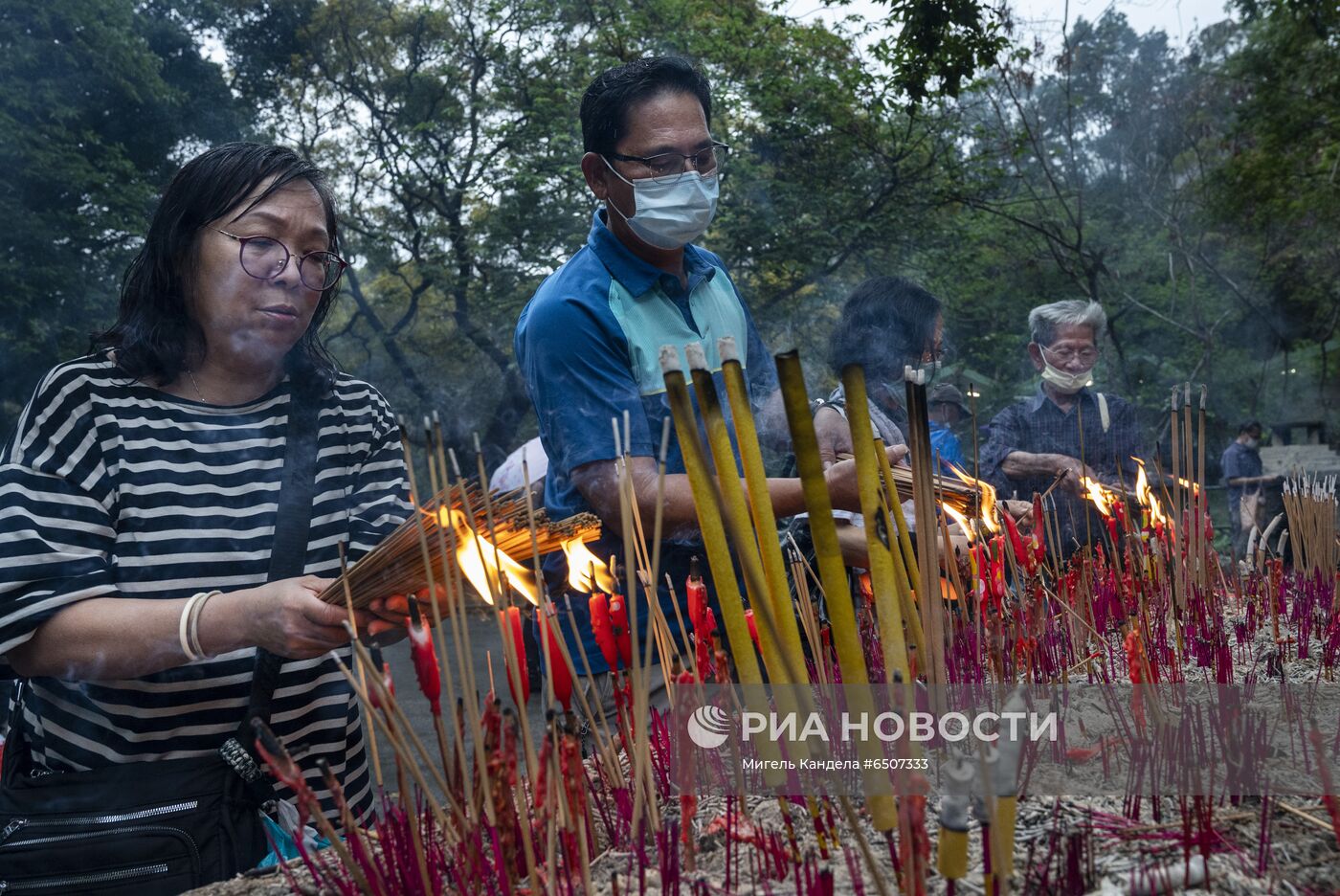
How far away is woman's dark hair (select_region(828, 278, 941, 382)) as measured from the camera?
367 cm

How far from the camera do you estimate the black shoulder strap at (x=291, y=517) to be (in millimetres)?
1949

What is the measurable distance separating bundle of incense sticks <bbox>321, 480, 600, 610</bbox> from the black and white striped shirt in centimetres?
49

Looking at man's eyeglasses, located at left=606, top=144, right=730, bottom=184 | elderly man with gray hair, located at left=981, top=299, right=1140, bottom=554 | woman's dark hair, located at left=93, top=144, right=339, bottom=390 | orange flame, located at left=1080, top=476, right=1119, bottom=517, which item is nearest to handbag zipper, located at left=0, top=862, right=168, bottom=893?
woman's dark hair, located at left=93, top=144, right=339, bottom=390

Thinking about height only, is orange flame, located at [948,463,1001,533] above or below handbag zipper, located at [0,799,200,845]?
above

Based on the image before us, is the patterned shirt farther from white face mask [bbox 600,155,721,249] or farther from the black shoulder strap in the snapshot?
the black shoulder strap

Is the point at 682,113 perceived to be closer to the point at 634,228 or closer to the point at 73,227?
the point at 634,228

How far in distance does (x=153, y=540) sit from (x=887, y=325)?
2.60 m

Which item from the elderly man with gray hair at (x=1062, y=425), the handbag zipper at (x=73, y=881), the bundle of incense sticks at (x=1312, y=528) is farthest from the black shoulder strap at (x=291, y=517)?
the bundle of incense sticks at (x=1312, y=528)

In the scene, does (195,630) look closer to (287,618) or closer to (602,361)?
(287,618)

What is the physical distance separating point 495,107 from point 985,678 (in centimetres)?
1174

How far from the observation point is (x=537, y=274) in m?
12.0

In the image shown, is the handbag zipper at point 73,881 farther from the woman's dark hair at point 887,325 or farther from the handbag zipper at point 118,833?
the woman's dark hair at point 887,325

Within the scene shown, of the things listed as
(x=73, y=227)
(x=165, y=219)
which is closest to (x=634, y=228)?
(x=165, y=219)

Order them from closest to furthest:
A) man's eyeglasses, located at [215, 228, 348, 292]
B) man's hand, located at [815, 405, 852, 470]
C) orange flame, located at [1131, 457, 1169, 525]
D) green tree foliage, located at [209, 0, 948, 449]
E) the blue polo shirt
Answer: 1. man's eyeglasses, located at [215, 228, 348, 292]
2. the blue polo shirt
3. man's hand, located at [815, 405, 852, 470]
4. orange flame, located at [1131, 457, 1169, 525]
5. green tree foliage, located at [209, 0, 948, 449]
